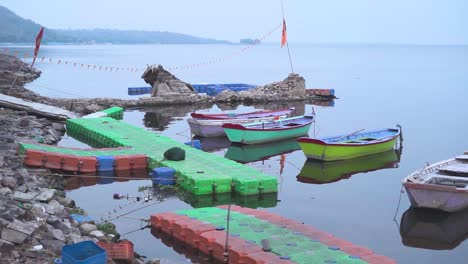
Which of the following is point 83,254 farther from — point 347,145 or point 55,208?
point 347,145

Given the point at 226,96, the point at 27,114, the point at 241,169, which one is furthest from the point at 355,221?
the point at 226,96

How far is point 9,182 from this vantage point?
1503 centimetres

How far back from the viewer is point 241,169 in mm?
20266

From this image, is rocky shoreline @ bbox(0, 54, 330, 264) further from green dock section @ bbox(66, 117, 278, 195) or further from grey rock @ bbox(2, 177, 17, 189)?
green dock section @ bbox(66, 117, 278, 195)

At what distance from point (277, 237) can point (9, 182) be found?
23.2ft

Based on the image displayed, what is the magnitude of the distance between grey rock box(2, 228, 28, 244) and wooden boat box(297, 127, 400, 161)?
16351mm

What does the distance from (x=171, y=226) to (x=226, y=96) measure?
117 ft

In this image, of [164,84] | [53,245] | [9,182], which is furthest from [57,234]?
[164,84]

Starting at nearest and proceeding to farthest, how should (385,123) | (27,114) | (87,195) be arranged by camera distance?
(87,195)
(27,114)
(385,123)

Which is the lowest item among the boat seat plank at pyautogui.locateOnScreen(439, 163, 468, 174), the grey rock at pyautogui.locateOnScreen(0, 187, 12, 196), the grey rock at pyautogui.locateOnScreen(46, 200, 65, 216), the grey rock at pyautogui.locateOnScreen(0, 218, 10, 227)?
the grey rock at pyautogui.locateOnScreen(46, 200, 65, 216)

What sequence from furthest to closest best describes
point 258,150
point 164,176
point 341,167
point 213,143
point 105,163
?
point 213,143 < point 258,150 < point 341,167 < point 105,163 < point 164,176

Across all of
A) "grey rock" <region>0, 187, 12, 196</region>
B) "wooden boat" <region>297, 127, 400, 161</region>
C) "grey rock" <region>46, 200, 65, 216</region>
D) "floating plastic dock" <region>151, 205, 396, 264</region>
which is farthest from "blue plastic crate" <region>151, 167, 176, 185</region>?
"wooden boat" <region>297, 127, 400, 161</region>

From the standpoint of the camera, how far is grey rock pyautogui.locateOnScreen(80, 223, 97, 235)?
13245 mm

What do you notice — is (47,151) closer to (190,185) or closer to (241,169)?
(190,185)
